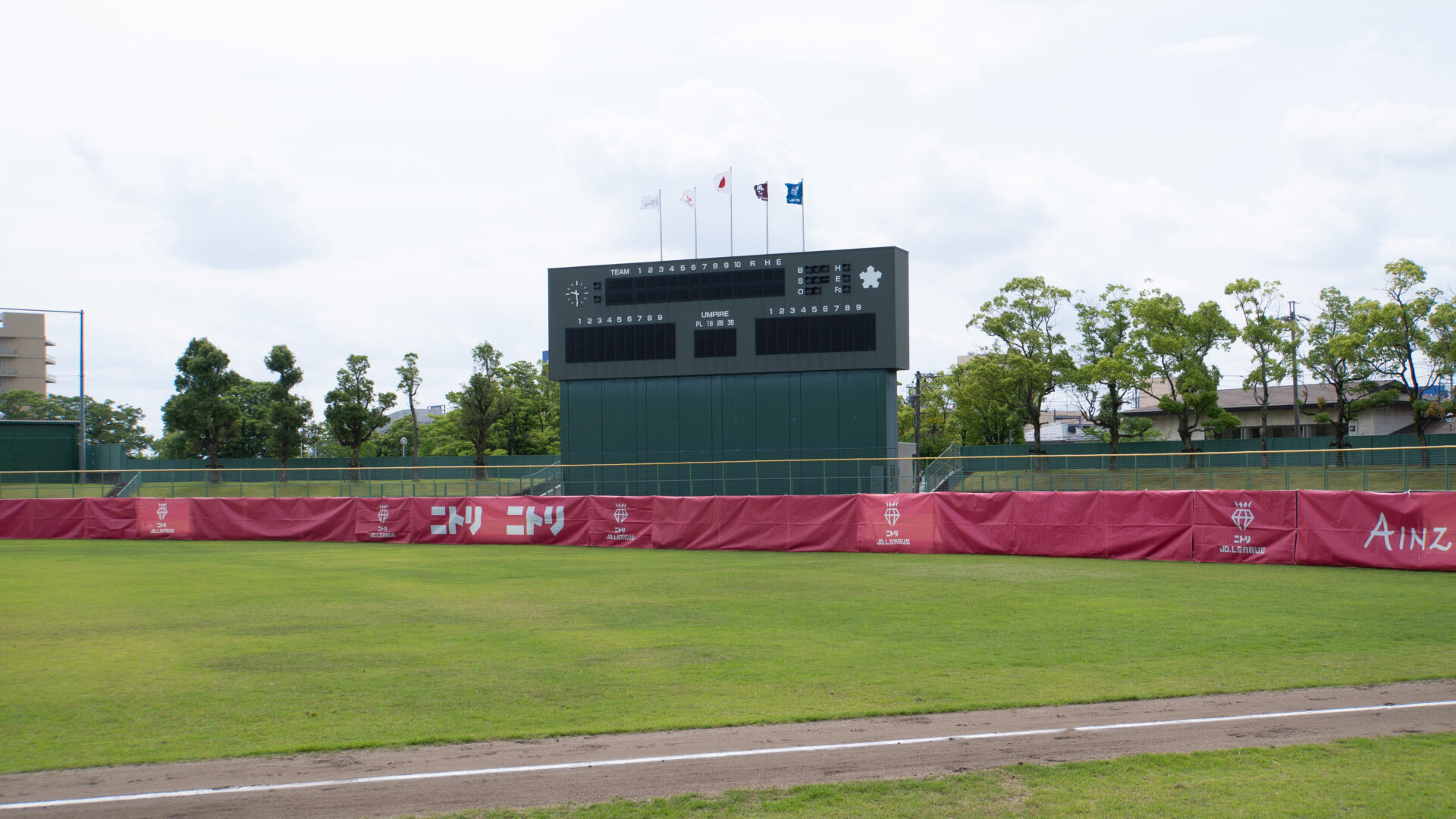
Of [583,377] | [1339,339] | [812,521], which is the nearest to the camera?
[812,521]

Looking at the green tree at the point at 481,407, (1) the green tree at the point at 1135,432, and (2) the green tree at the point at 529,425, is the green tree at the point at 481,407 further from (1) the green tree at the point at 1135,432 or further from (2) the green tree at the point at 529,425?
(1) the green tree at the point at 1135,432

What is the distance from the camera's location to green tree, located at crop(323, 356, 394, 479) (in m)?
76.3

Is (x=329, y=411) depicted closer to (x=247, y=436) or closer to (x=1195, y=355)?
(x=247, y=436)

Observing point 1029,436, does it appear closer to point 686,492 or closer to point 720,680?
point 686,492

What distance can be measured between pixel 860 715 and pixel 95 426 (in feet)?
417

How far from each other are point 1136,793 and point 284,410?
73.5 metres

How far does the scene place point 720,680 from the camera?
11023 mm

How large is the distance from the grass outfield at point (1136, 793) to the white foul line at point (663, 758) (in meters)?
0.89

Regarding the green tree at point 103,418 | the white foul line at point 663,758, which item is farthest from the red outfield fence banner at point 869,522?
the green tree at point 103,418

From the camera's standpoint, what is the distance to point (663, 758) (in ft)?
26.8

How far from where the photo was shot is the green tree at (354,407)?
76312 mm

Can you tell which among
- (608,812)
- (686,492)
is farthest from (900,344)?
(608,812)

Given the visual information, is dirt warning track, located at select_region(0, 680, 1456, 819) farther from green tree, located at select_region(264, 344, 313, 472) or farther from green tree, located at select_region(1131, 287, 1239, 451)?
green tree, located at select_region(264, 344, 313, 472)

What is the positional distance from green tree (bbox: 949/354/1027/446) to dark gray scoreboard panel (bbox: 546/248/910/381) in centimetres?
2417
